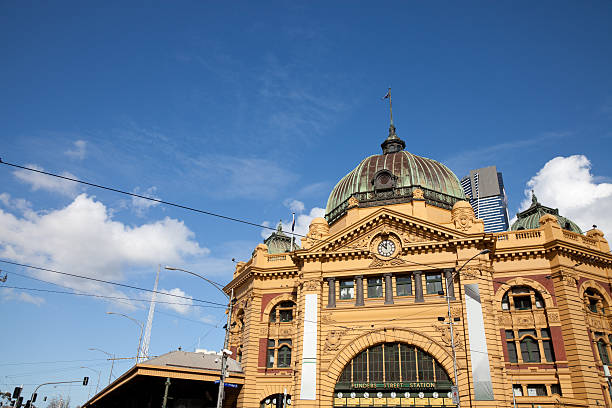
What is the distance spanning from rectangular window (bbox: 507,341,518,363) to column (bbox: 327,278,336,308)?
14512mm

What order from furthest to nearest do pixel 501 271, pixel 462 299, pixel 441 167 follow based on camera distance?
pixel 441 167 → pixel 501 271 → pixel 462 299

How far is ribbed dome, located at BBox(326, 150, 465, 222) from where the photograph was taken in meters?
48.5

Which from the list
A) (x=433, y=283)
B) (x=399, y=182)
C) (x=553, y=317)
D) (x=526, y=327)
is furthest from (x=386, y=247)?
(x=553, y=317)

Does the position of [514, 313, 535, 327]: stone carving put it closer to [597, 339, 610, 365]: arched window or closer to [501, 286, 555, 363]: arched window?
[501, 286, 555, 363]: arched window

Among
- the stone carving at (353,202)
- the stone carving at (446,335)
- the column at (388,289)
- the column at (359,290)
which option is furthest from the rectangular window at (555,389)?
the stone carving at (353,202)

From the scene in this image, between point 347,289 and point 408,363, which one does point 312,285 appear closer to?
point 347,289

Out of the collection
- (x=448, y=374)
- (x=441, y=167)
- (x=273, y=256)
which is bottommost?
(x=448, y=374)

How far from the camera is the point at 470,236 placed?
125ft

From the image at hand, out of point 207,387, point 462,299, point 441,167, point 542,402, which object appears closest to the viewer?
point 542,402

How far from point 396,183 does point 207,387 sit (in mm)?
27066

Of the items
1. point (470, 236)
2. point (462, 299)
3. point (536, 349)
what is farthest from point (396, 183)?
point (536, 349)

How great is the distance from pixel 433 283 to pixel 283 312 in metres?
14.9

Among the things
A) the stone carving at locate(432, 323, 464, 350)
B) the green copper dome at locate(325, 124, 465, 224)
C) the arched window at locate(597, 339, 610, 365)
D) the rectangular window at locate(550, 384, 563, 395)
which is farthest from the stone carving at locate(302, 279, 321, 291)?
the arched window at locate(597, 339, 610, 365)

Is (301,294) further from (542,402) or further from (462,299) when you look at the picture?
(542,402)
